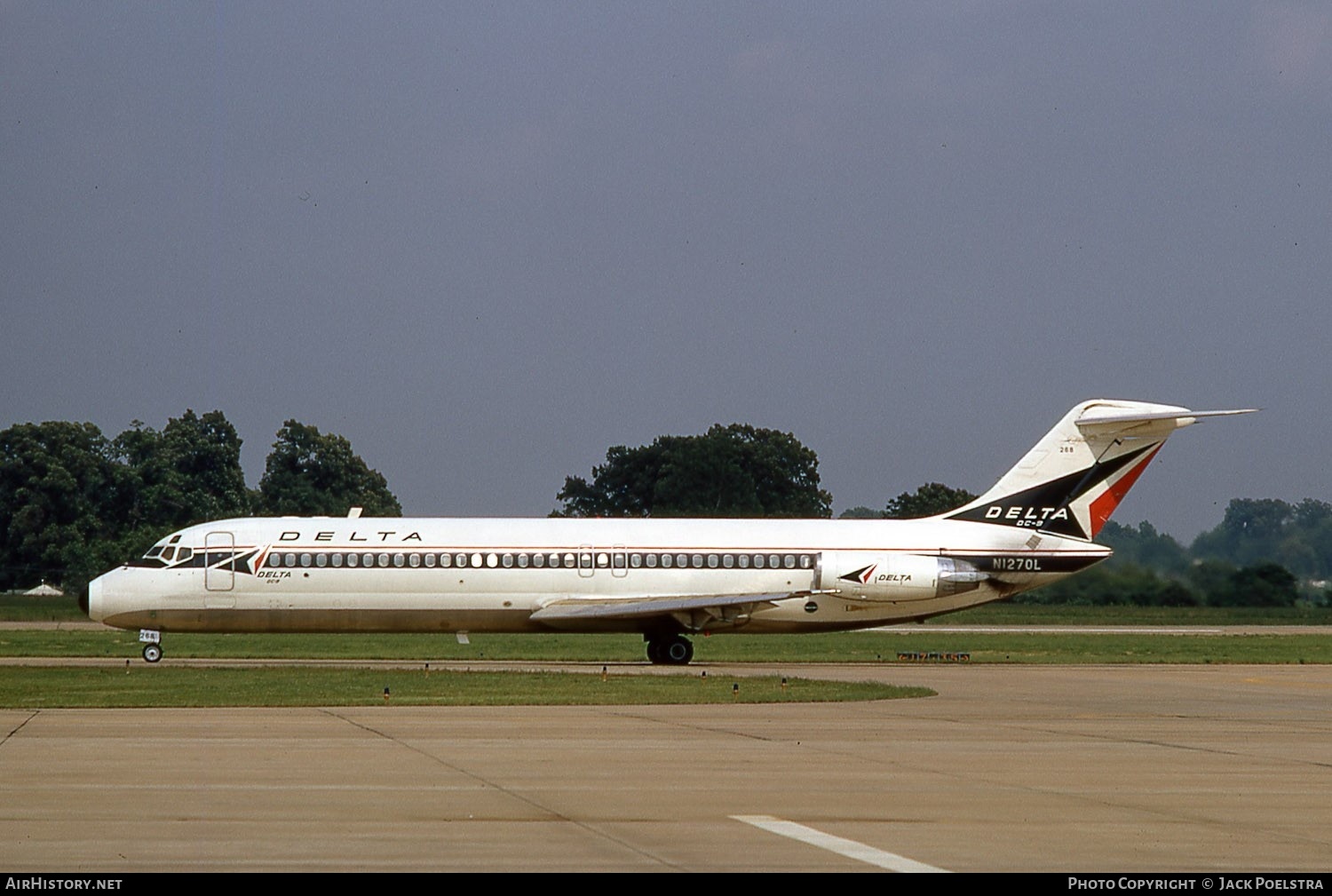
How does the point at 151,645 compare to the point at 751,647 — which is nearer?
the point at 151,645

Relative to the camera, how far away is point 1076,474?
40.3 m

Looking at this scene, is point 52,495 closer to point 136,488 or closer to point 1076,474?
point 136,488

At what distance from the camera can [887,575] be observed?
127 feet

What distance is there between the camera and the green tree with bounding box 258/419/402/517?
359ft

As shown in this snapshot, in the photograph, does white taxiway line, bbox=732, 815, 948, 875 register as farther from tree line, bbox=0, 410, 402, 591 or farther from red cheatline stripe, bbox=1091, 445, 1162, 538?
tree line, bbox=0, 410, 402, 591

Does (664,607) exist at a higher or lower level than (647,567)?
lower

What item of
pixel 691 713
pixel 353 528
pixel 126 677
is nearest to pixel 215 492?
pixel 353 528

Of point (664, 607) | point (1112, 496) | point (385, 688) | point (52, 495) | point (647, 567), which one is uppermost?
point (52, 495)

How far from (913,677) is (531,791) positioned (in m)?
19.6

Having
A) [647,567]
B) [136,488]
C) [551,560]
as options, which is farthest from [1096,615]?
[136,488]

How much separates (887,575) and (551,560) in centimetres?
728

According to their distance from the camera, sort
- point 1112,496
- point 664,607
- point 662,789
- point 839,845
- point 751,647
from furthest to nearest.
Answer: point 751,647, point 1112,496, point 664,607, point 662,789, point 839,845

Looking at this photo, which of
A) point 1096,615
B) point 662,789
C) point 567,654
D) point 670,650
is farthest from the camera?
point 1096,615

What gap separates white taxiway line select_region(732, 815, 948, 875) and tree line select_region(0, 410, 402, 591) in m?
72.5
